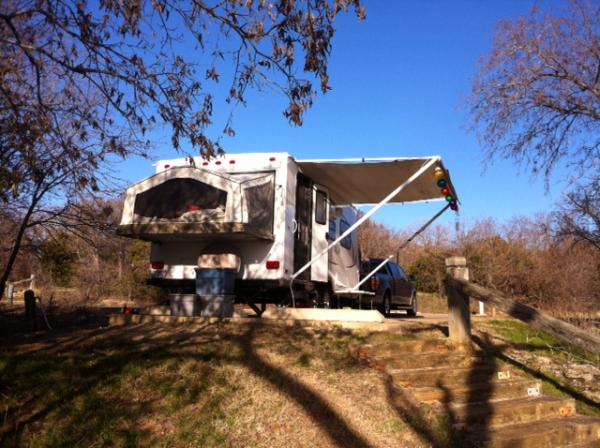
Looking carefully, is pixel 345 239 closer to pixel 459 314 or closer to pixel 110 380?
pixel 459 314

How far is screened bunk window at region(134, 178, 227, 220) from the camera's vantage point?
8789mm

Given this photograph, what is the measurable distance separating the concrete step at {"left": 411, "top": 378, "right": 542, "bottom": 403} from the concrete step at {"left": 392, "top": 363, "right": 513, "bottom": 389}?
107 millimetres

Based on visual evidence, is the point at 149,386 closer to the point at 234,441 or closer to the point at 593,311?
the point at 234,441

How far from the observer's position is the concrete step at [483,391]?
6.25m

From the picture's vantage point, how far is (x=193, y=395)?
18.2ft

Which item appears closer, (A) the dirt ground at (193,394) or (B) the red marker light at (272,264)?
(A) the dirt ground at (193,394)

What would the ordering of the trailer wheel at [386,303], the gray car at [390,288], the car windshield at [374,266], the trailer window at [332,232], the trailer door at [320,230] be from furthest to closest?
the car windshield at [374,266] → the trailer wheel at [386,303] → the gray car at [390,288] → the trailer window at [332,232] → the trailer door at [320,230]

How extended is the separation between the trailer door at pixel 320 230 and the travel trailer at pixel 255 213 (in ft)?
0.06

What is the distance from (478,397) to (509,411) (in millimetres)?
435

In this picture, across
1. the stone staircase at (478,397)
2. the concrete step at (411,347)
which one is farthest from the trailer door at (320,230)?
the stone staircase at (478,397)

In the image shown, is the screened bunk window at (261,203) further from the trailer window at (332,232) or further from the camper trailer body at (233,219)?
the trailer window at (332,232)

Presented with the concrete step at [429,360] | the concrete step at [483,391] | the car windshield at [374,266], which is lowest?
the concrete step at [483,391]

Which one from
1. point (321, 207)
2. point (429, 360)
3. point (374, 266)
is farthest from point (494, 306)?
point (374, 266)

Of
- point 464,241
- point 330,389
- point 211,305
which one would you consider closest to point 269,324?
point 211,305
